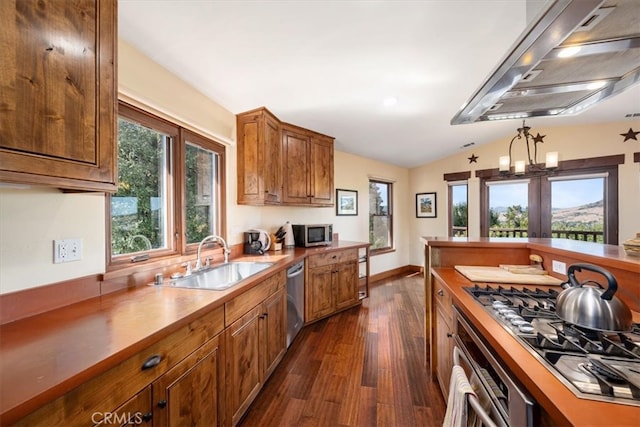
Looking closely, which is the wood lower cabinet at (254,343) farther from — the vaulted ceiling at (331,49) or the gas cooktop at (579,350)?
the vaulted ceiling at (331,49)

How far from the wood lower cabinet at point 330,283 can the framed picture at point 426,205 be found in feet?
9.05

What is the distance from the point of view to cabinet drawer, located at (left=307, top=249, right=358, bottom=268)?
3.13 m

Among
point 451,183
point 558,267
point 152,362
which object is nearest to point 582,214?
point 451,183

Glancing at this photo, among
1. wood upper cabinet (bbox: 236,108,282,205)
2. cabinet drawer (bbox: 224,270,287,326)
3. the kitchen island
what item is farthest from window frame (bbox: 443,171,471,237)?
cabinet drawer (bbox: 224,270,287,326)

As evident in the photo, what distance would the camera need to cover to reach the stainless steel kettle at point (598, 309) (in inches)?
33.6

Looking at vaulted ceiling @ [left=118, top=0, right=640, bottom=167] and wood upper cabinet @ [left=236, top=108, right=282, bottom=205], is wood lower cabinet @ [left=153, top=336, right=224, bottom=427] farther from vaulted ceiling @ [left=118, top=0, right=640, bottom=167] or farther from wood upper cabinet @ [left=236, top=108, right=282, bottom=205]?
vaulted ceiling @ [left=118, top=0, right=640, bottom=167]

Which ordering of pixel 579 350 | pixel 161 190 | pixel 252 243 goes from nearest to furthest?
pixel 579 350 < pixel 161 190 < pixel 252 243

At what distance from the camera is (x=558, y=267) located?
1638 millimetres

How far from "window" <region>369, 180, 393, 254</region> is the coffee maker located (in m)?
2.87

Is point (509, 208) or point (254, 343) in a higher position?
point (509, 208)

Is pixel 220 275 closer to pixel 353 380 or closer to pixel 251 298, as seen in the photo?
pixel 251 298

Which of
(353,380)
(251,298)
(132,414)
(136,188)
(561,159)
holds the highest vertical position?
(561,159)

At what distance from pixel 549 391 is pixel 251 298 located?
1536 mm

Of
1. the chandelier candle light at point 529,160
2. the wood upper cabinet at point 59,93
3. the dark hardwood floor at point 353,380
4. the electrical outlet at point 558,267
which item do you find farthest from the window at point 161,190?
the chandelier candle light at point 529,160
